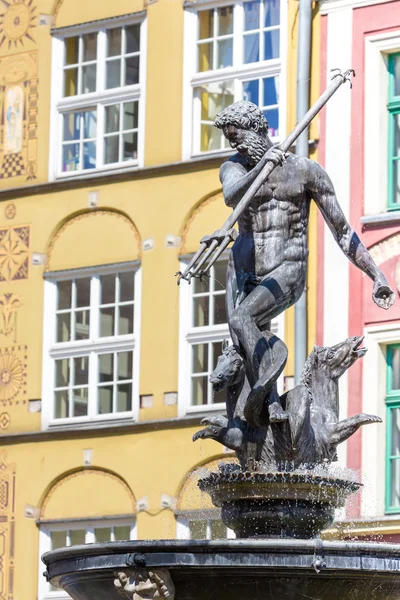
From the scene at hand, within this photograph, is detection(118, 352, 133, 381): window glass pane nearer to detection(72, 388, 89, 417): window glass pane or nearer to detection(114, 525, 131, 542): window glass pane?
detection(72, 388, 89, 417): window glass pane

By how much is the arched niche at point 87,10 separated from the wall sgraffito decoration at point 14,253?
8.52ft

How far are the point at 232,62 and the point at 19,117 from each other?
3060 mm

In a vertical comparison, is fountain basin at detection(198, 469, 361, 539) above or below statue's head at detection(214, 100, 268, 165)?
below

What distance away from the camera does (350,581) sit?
10.0 m

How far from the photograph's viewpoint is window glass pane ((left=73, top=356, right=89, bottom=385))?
79.7 ft

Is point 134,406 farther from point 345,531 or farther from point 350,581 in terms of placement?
point 350,581

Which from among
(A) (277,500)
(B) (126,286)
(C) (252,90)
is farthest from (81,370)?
(A) (277,500)

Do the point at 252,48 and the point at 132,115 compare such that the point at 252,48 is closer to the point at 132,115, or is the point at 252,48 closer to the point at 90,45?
the point at 132,115

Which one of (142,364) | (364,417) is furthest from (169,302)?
(364,417)

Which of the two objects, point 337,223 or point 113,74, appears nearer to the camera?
point 337,223

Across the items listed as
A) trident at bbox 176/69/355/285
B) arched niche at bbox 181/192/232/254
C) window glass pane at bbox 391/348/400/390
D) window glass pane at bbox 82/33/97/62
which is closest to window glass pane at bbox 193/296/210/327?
arched niche at bbox 181/192/232/254

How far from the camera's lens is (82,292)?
965 inches

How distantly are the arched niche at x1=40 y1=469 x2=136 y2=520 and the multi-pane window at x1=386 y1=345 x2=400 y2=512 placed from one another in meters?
3.27

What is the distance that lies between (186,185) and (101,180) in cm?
127
